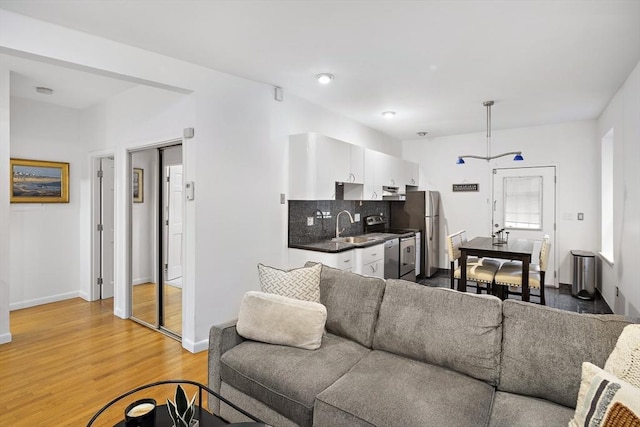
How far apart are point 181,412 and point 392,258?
3934 millimetres

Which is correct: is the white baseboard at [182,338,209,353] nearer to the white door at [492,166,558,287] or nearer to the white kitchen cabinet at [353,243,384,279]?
the white kitchen cabinet at [353,243,384,279]

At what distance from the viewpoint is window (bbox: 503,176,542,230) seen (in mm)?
5603

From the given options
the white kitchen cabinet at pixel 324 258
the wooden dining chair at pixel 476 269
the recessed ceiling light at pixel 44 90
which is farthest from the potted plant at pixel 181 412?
the recessed ceiling light at pixel 44 90

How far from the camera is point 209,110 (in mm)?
3209

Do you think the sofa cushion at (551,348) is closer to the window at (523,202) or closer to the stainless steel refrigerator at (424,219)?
the stainless steel refrigerator at (424,219)

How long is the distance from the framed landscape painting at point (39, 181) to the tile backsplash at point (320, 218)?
3.30 meters

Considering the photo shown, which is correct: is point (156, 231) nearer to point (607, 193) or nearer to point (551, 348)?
point (551, 348)

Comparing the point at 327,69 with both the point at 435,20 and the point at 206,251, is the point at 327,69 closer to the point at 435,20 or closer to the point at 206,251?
the point at 435,20

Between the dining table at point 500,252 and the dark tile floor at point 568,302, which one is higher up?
the dining table at point 500,252

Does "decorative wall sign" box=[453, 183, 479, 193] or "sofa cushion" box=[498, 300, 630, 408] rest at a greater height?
"decorative wall sign" box=[453, 183, 479, 193]

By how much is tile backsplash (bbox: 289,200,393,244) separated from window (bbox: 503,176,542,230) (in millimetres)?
2394

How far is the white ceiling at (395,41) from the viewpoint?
2.20 metres

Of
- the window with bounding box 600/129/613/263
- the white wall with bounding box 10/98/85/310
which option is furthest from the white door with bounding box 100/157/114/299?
the window with bounding box 600/129/613/263

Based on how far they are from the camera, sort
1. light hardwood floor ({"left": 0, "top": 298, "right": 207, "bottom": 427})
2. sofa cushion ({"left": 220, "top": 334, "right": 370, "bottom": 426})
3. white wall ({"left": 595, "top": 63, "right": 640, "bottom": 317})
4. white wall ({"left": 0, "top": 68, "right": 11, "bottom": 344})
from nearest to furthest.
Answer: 1. sofa cushion ({"left": 220, "top": 334, "right": 370, "bottom": 426})
2. light hardwood floor ({"left": 0, "top": 298, "right": 207, "bottom": 427})
3. white wall ({"left": 595, "top": 63, "right": 640, "bottom": 317})
4. white wall ({"left": 0, "top": 68, "right": 11, "bottom": 344})
